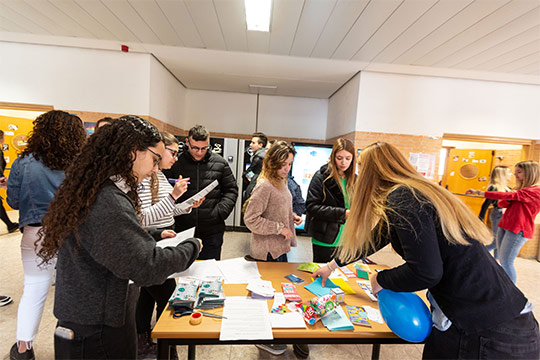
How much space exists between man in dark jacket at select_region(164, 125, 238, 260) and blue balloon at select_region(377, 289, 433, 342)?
1.47 m

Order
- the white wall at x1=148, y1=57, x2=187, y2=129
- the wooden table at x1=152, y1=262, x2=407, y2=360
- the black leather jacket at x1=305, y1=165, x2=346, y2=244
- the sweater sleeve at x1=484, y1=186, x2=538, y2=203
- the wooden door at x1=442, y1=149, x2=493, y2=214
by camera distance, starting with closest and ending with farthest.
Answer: the wooden table at x1=152, y1=262, x2=407, y2=360 < the black leather jacket at x1=305, y1=165, x2=346, y2=244 < the sweater sleeve at x1=484, y1=186, x2=538, y2=203 < the white wall at x1=148, y1=57, x2=187, y2=129 < the wooden door at x1=442, y1=149, x2=493, y2=214

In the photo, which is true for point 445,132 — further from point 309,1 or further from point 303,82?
point 309,1

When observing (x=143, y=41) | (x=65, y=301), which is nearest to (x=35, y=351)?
(x=65, y=301)

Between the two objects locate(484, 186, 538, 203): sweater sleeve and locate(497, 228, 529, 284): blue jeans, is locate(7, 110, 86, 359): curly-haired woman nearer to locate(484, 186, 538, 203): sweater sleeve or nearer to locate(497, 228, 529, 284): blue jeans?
locate(484, 186, 538, 203): sweater sleeve

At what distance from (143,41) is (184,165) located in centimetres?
278

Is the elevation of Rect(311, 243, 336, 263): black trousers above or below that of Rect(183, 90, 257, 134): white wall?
below

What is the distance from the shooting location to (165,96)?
194 inches

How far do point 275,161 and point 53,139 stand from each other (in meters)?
1.50

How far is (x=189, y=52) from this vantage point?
4180mm

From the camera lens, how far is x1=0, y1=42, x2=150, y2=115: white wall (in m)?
4.13

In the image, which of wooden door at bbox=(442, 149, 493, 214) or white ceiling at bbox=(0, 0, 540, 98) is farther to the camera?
wooden door at bbox=(442, 149, 493, 214)

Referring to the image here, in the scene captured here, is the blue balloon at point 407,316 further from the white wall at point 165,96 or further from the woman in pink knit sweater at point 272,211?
the white wall at point 165,96

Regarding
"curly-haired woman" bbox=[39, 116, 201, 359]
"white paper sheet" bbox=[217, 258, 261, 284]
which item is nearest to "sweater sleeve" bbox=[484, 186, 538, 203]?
"white paper sheet" bbox=[217, 258, 261, 284]

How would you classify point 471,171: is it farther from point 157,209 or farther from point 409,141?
point 157,209
